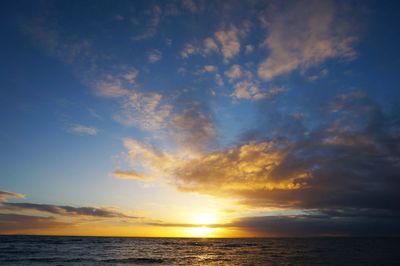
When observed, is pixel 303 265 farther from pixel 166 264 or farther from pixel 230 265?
→ pixel 166 264

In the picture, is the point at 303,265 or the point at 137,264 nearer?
the point at 303,265

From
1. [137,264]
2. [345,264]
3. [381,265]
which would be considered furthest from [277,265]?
[137,264]

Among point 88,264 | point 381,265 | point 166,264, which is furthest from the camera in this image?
point 166,264

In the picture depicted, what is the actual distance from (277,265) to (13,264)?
3722 centimetres

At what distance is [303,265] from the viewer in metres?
41.6

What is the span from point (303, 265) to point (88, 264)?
3044 cm

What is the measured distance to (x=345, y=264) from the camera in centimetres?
4256

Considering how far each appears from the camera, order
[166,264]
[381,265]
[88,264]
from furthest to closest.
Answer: [166,264], [88,264], [381,265]

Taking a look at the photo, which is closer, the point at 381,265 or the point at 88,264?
the point at 381,265

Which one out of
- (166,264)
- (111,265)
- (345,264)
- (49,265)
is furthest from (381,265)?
(49,265)

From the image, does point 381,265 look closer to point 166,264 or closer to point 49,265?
point 166,264

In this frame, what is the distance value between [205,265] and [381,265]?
24.0 meters

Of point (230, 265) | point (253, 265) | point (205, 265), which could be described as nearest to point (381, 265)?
point (253, 265)

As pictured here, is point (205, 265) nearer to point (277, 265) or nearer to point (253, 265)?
point (253, 265)
